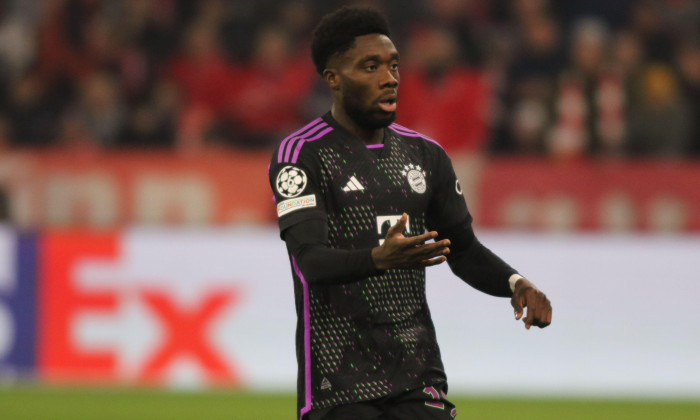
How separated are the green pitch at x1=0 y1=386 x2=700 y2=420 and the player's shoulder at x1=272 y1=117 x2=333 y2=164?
4.64 metres

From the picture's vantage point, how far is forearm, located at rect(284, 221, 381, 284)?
3.72m

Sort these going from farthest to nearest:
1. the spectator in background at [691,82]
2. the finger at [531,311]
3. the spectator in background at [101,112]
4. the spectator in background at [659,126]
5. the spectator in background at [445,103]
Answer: the spectator in background at [101,112] < the spectator in background at [691,82] < the spectator in background at [659,126] < the spectator in background at [445,103] < the finger at [531,311]

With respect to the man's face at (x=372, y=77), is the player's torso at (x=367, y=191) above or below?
below

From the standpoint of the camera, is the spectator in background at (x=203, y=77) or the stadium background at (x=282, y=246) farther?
the spectator in background at (x=203, y=77)

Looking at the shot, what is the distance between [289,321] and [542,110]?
9.88 feet

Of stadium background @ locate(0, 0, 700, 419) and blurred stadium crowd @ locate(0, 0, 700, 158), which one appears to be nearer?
stadium background @ locate(0, 0, 700, 419)

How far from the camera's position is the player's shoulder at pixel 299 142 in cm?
407

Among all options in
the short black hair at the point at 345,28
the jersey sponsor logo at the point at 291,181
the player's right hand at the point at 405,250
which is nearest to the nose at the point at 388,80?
A: the short black hair at the point at 345,28

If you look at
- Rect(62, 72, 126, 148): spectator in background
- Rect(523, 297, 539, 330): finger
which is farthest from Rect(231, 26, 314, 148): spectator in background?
Rect(523, 297, 539, 330): finger

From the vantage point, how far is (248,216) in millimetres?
10633

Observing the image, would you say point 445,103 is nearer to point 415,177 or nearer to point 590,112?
point 590,112

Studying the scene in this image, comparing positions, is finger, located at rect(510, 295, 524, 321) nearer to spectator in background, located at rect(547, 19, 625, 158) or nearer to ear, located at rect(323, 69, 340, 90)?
ear, located at rect(323, 69, 340, 90)

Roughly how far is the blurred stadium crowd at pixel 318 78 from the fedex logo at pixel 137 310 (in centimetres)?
137

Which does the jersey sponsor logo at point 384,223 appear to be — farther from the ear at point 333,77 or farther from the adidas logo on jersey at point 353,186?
the ear at point 333,77
